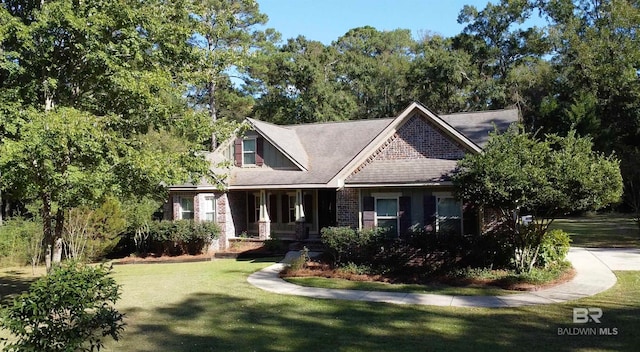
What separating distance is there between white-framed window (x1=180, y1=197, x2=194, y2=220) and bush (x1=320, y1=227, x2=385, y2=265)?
28.7 ft

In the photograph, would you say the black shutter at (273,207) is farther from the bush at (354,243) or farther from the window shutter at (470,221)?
the window shutter at (470,221)

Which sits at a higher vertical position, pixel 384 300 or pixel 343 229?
pixel 343 229

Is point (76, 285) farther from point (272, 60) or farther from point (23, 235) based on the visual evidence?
point (272, 60)

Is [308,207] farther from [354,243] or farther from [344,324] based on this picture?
[344,324]

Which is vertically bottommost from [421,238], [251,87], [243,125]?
[421,238]

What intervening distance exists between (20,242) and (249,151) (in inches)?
411

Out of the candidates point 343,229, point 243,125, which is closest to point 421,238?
point 343,229

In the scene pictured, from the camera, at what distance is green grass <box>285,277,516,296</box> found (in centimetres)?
1280

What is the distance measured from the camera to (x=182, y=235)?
21156 mm

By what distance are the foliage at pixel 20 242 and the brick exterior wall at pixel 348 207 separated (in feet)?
40.3

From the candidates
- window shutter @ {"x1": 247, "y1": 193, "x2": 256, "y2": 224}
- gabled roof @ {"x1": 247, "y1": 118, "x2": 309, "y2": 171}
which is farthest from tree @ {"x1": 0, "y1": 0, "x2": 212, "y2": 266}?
window shutter @ {"x1": 247, "y1": 193, "x2": 256, "y2": 224}

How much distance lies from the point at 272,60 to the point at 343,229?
2863cm

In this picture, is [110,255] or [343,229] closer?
[343,229]

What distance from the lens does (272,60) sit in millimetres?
41969
